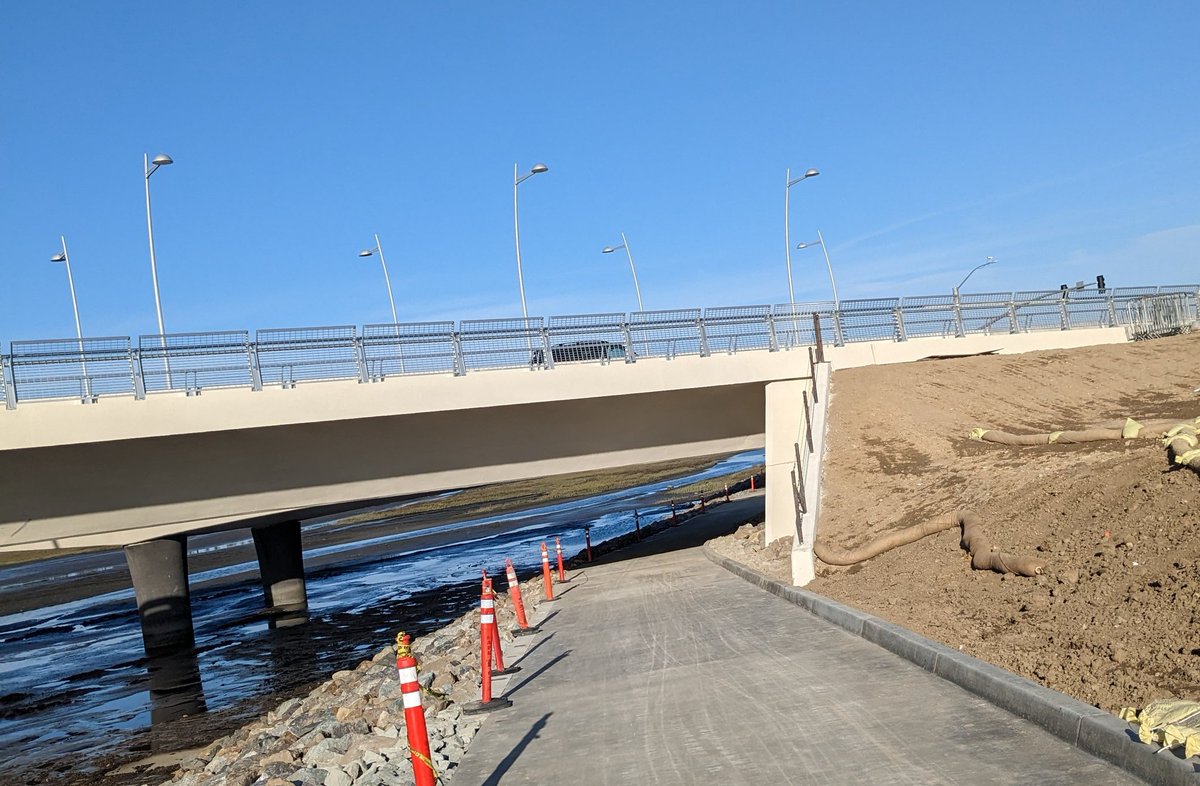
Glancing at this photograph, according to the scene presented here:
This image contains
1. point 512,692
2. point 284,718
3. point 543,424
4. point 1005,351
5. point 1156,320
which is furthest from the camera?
point 1156,320

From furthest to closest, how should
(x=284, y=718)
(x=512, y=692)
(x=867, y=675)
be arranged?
1. (x=284, y=718)
2. (x=512, y=692)
3. (x=867, y=675)

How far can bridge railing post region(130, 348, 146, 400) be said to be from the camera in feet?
65.2

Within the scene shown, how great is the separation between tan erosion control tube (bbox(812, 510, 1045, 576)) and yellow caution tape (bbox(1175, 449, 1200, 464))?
183 centimetres

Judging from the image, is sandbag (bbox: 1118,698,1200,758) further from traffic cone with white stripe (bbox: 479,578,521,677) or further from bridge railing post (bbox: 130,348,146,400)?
bridge railing post (bbox: 130,348,146,400)

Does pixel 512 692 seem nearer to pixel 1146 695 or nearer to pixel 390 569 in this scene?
pixel 1146 695

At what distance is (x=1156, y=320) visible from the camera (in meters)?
39.0

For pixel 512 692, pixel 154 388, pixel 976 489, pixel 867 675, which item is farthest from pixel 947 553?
pixel 154 388

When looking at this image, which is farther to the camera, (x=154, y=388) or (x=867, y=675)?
(x=154, y=388)

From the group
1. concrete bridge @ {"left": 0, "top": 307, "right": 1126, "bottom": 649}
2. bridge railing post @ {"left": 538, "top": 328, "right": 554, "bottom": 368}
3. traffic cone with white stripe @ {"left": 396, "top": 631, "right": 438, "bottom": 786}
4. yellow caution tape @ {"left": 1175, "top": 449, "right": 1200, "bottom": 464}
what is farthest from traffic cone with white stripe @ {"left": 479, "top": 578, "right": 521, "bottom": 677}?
bridge railing post @ {"left": 538, "top": 328, "right": 554, "bottom": 368}

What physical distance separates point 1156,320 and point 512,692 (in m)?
36.0

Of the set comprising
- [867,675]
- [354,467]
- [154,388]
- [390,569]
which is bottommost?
[390,569]

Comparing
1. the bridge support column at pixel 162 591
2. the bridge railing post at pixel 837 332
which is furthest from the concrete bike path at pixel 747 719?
the bridge railing post at pixel 837 332

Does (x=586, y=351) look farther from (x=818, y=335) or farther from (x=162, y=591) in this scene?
(x=162, y=591)

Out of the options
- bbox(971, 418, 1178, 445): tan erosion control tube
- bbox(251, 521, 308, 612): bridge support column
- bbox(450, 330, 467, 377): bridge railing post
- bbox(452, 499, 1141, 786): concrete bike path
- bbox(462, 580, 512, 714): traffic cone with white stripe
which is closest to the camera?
bbox(452, 499, 1141, 786): concrete bike path
